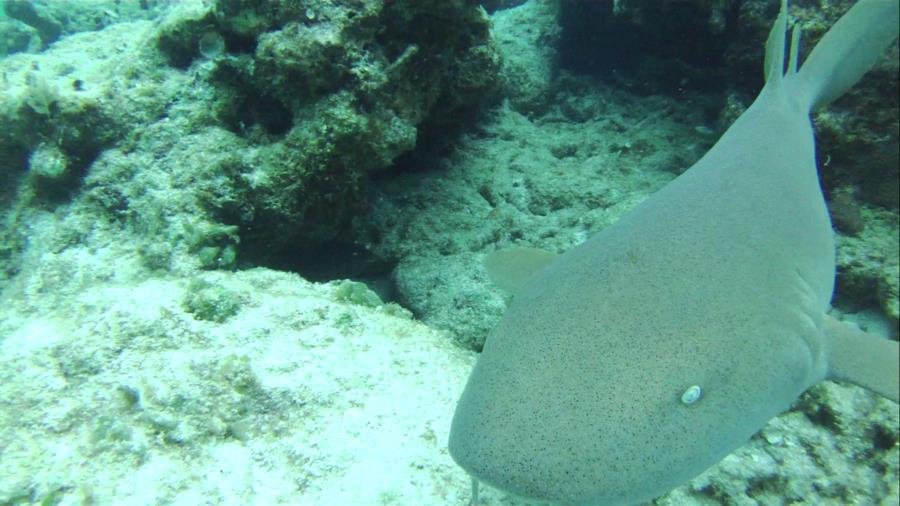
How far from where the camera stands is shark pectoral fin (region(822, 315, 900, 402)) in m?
1.71

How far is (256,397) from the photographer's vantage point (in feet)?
7.18

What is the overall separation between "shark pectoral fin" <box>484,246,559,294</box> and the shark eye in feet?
2.83

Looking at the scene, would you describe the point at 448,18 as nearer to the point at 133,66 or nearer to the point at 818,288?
the point at 133,66

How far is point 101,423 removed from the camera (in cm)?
203

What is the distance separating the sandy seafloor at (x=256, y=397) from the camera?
1.92 m

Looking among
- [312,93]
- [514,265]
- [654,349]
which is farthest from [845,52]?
[312,93]

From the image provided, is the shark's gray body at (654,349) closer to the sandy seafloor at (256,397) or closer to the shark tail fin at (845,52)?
the sandy seafloor at (256,397)

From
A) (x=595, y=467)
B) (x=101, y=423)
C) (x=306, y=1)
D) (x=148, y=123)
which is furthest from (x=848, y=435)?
(x=148, y=123)

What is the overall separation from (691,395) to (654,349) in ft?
Answer: 0.53

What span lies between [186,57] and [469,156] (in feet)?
8.98

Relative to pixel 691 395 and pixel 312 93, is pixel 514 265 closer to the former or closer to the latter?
pixel 691 395

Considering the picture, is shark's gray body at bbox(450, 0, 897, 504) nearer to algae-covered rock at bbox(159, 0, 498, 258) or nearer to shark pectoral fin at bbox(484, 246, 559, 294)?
shark pectoral fin at bbox(484, 246, 559, 294)

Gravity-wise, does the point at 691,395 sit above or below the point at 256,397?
above

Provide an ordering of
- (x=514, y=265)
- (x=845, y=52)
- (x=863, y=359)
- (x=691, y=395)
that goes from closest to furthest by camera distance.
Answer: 1. (x=691, y=395)
2. (x=863, y=359)
3. (x=514, y=265)
4. (x=845, y=52)
